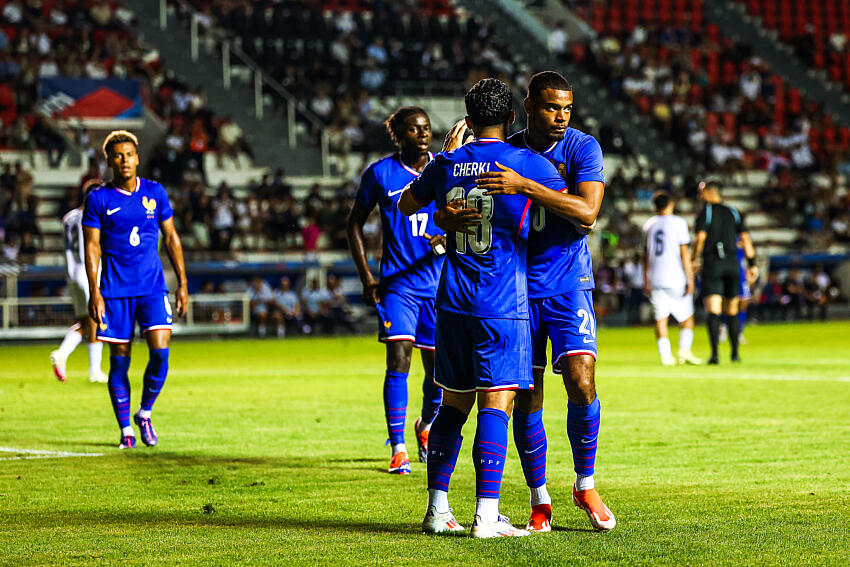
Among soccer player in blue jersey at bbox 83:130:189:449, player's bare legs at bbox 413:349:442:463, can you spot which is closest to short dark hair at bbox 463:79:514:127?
player's bare legs at bbox 413:349:442:463

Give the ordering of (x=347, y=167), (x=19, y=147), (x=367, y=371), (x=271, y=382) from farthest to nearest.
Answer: (x=347, y=167), (x=19, y=147), (x=367, y=371), (x=271, y=382)

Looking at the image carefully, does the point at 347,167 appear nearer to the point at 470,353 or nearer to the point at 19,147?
the point at 19,147

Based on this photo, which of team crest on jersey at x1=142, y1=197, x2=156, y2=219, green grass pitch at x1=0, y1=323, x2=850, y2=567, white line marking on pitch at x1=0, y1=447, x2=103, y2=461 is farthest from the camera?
team crest on jersey at x1=142, y1=197, x2=156, y2=219

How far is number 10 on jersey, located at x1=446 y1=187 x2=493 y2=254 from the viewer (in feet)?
20.1

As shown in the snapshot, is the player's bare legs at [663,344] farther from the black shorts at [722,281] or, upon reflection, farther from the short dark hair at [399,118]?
the short dark hair at [399,118]

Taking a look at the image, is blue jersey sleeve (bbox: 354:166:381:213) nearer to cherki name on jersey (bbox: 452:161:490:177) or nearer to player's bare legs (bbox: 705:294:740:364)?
cherki name on jersey (bbox: 452:161:490:177)

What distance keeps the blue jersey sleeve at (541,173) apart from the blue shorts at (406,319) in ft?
9.52

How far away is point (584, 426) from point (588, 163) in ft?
4.24

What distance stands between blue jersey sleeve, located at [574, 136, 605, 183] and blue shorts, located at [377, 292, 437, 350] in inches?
107

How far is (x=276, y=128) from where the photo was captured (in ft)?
112

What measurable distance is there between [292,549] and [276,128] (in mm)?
28760

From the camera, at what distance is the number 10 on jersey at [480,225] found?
6.12 metres

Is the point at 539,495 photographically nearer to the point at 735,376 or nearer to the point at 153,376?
the point at 153,376

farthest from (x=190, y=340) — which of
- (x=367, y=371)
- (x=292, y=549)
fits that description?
(x=292, y=549)
